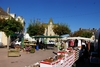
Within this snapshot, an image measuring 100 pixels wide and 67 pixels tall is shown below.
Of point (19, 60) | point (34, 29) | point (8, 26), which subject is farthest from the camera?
point (34, 29)

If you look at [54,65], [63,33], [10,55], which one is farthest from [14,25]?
[63,33]

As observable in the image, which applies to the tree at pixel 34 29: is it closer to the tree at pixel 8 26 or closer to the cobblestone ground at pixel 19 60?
the tree at pixel 8 26

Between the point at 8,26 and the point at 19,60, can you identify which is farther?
the point at 8,26

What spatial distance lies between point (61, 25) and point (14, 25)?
2792 centimetres

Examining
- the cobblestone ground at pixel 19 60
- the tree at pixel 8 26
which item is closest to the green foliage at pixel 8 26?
the tree at pixel 8 26

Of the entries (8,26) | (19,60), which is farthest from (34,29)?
(19,60)

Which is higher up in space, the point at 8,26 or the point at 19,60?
the point at 8,26

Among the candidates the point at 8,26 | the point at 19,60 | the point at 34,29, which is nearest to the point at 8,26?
the point at 8,26

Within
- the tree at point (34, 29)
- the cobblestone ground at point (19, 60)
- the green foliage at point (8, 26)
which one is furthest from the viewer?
the tree at point (34, 29)

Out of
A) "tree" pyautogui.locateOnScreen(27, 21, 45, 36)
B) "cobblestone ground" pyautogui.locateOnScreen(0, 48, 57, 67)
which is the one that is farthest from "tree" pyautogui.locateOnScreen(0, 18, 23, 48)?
"tree" pyautogui.locateOnScreen(27, 21, 45, 36)

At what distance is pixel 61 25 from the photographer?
1977 inches

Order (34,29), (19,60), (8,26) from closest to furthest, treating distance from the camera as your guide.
A: (19,60) < (8,26) < (34,29)

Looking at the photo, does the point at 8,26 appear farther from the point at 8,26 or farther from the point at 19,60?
the point at 19,60

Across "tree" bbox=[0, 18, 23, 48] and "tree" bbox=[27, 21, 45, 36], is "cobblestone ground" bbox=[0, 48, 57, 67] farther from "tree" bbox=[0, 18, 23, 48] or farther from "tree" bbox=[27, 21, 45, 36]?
"tree" bbox=[27, 21, 45, 36]
